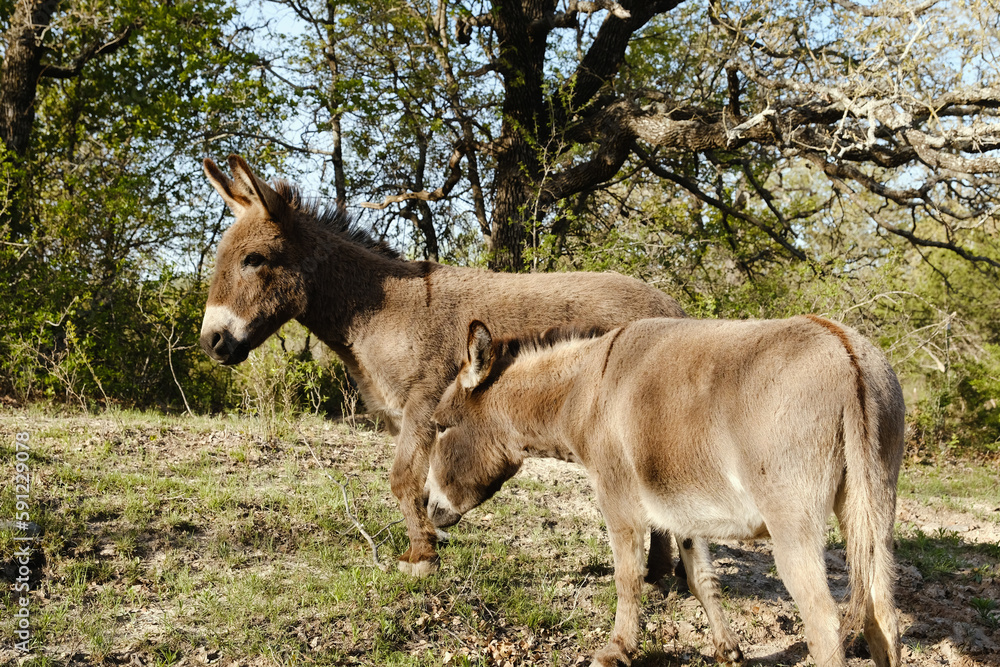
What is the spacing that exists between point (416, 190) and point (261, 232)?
27.9ft

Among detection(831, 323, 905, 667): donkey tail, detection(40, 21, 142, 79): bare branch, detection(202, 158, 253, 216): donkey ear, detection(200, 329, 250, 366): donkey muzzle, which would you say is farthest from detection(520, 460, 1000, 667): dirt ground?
detection(40, 21, 142, 79): bare branch

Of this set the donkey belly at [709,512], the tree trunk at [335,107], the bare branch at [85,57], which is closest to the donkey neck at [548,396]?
the donkey belly at [709,512]

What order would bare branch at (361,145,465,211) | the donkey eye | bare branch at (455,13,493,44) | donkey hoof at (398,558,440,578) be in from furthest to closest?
1. bare branch at (361,145,465,211)
2. bare branch at (455,13,493,44)
3. the donkey eye
4. donkey hoof at (398,558,440,578)

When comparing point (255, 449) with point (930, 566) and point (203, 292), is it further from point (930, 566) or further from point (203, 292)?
point (930, 566)

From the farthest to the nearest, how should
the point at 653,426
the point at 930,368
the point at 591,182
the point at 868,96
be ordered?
the point at 930,368 < the point at 591,182 < the point at 868,96 < the point at 653,426

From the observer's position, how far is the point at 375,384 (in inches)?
199

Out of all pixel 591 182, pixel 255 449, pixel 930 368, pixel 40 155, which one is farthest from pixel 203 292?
pixel 930 368

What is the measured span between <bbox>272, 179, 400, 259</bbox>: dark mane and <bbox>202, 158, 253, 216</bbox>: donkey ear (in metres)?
0.25

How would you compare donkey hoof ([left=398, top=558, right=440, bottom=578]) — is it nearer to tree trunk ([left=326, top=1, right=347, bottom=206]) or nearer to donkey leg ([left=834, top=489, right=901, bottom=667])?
donkey leg ([left=834, top=489, right=901, bottom=667])

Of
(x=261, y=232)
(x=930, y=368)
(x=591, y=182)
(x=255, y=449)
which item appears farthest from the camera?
(x=930, y=368)

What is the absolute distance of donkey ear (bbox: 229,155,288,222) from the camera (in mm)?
4879

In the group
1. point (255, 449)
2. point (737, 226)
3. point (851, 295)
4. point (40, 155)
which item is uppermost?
point (40, 155)

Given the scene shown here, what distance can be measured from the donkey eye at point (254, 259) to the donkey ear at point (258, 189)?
304mm

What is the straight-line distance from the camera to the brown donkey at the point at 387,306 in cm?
484
